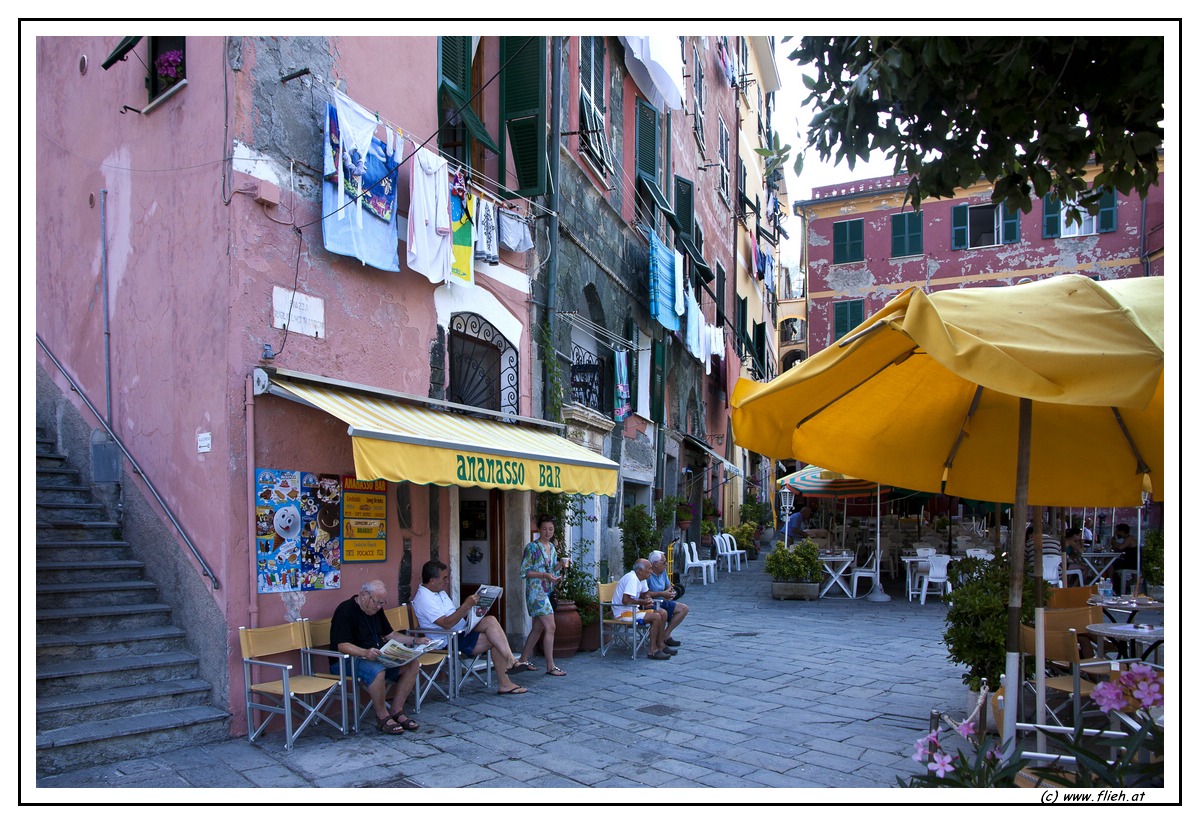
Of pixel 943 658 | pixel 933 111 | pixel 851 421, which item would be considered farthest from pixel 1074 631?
pixel 943 658

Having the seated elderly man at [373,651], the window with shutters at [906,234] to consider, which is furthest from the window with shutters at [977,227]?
the seated elderly man at [373,651]

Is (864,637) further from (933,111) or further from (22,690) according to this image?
(22,690)

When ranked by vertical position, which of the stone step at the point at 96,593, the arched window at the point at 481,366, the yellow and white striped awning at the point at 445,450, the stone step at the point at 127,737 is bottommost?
the stone step at the point at 127,737

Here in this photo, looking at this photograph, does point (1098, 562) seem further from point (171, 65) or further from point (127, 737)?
point (171, 65)

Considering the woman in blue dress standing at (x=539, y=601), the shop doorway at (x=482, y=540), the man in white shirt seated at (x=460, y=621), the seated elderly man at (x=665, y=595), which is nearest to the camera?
the man in white shirt seated at (x=460, y=621)

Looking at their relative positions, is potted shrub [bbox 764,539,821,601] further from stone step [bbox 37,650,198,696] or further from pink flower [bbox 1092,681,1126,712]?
pink flower [bbox 1092,681,1126,712]

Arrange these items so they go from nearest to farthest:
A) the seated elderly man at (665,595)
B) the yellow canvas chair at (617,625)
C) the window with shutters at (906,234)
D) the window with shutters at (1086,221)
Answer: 1. the yellow canvas chair at (617,625)
2. the seated elderly man at (665,595)
3. the window with shutters at (1086,221)
4. the window with shutters at (906,234)

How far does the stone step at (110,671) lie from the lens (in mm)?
5383

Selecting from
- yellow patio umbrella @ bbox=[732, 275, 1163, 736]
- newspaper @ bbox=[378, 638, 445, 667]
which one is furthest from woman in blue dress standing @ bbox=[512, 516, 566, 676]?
yellow patio umbrella @ bbox=[732, 275, 1163, 736]

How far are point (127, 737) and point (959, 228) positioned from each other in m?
23.4

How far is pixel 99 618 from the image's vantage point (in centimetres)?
606

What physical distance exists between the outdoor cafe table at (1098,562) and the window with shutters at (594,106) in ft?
31.7

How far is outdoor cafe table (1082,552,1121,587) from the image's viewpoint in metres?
13.9

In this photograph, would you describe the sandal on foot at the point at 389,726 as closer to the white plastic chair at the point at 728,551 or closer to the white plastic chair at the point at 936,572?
the white plastic chair at the point at 936,572
